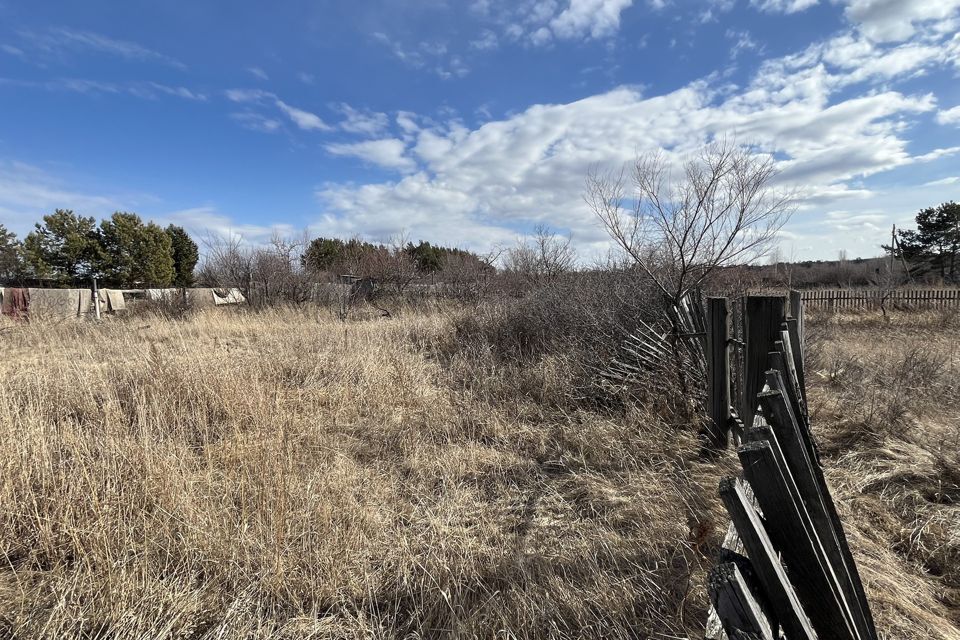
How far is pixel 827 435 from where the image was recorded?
11.5 feet

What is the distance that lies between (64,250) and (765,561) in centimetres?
4025

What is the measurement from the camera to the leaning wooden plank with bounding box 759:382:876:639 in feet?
3.59

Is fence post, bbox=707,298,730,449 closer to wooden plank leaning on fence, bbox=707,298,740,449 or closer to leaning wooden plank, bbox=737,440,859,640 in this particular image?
wooden plank leaning on fence, bbox=707,298,740,449

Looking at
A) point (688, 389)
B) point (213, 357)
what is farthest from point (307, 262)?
point (688, 389)

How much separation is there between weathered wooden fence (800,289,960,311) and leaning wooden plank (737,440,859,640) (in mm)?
17908

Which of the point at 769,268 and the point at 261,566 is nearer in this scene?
the point at 261,566

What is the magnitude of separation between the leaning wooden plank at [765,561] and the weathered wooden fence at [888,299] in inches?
715

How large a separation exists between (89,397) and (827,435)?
6.26 meters

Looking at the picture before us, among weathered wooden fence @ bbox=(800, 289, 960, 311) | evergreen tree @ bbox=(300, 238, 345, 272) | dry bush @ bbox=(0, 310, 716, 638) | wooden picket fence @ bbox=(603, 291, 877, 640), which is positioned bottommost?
dry bush @ bbox=(0, 310, 716, 638)

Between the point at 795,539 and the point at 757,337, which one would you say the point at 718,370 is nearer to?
the point at 757,337

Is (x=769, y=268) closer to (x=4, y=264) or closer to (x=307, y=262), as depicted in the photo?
(x=307, y=262)

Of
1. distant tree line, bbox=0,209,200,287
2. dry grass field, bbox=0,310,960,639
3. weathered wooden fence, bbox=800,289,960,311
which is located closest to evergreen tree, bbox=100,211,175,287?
distant tree line, bbox=0,209,200,287

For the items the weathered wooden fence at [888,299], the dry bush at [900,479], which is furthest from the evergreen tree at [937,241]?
the dry bush at [900,479]

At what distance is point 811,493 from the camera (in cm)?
125
